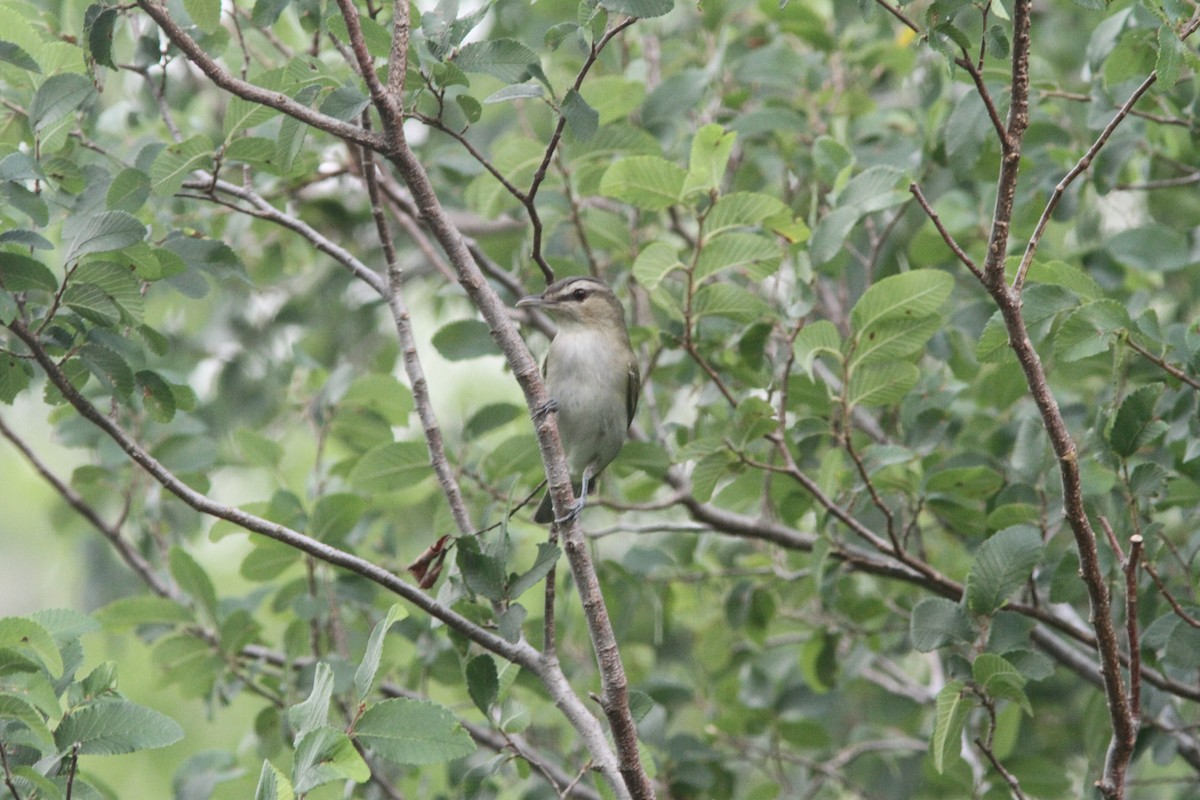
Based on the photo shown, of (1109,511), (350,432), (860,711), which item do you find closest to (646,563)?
(350,432)

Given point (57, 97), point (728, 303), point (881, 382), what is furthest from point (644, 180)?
point (57, 97)

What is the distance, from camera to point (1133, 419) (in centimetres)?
354

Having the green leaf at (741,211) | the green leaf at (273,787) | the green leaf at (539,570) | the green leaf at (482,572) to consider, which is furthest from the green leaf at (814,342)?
the green leaf at (273,787)

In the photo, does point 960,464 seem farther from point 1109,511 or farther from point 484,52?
point 484,52

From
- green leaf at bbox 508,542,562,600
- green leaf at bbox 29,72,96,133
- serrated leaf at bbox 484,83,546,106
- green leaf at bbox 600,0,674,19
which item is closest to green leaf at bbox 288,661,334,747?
green leaf at bbox 508,542,562,600

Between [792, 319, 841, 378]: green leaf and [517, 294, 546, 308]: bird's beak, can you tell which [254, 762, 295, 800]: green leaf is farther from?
[517, 294, 546, 308]: bird's beak

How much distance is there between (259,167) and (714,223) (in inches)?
56.9

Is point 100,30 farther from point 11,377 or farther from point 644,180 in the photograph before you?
point 644,180

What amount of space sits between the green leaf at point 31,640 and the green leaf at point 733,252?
228cm

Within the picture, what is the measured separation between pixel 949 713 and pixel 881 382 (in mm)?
1139

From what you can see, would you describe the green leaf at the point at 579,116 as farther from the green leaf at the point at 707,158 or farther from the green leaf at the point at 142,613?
the green leaf at the point at 142,613

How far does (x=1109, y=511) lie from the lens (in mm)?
3742

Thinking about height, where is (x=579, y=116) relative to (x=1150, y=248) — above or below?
below

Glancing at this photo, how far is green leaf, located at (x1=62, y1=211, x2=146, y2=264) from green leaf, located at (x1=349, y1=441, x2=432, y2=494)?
1.25 metres
